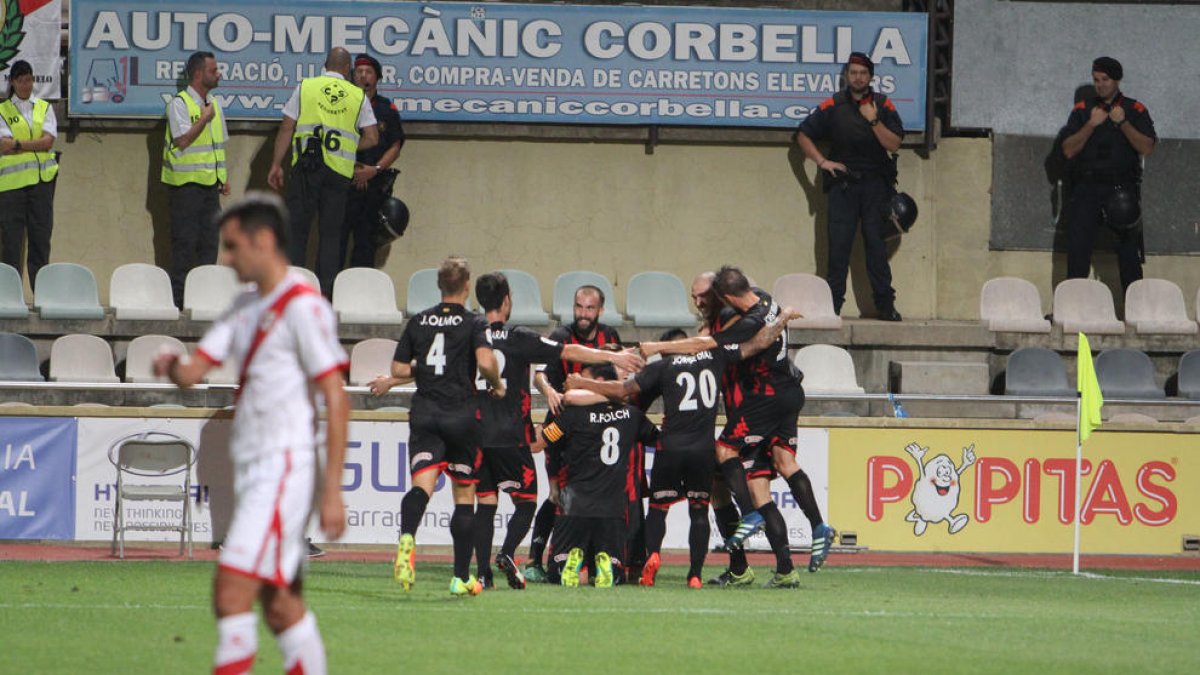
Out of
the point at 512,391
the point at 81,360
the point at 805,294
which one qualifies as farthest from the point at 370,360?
the point at 512,391

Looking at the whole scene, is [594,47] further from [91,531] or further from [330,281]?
[91,531]

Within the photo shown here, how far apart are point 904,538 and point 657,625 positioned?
6255mm

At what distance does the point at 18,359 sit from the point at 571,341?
6.91 meters

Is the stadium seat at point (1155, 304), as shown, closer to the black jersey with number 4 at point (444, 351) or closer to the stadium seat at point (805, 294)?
the stadium seat at point (805, 294)

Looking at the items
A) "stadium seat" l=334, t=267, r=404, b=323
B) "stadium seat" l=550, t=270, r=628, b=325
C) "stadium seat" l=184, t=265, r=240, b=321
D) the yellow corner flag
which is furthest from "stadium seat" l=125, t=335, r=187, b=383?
the yellow corner flag

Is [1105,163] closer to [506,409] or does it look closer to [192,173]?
[192,173]

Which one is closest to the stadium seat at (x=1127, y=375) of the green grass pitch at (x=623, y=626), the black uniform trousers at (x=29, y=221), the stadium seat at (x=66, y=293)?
the green grass pitch at (x=623, y=626)

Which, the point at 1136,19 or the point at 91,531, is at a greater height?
the point at 1136,19

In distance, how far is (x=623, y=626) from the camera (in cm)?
955

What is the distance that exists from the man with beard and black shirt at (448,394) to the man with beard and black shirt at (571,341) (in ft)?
3.74

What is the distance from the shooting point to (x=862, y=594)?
469 inches

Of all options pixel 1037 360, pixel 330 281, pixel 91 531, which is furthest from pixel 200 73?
pixel 1037 360

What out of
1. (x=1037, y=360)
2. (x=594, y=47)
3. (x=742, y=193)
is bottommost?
(x=1037, y=360)

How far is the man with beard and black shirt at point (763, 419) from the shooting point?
12.3 metres
